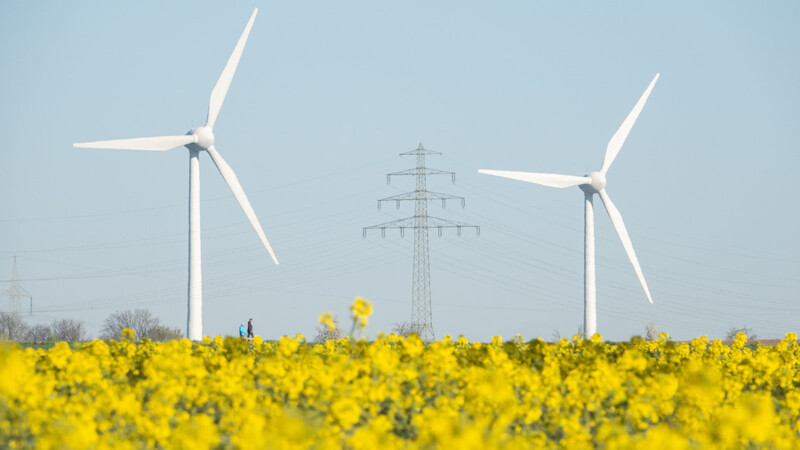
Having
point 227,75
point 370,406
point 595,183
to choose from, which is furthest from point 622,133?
point 370,406

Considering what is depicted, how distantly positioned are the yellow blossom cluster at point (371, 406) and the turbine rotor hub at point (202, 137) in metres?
29.7

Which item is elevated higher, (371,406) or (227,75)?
(227,75)

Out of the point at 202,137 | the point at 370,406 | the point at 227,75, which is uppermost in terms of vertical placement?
the point at 227,75

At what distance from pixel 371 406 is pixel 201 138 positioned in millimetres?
37989

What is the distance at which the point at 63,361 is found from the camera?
2208cm

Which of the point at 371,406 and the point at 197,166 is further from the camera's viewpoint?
the point at 197,166

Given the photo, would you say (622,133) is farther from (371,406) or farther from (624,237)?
(371,406)

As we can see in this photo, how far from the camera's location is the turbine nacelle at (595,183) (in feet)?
208

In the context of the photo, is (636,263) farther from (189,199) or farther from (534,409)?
(534,409)

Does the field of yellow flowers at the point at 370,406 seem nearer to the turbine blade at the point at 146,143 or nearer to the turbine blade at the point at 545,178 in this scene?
the turbine blade at the point at 146,143

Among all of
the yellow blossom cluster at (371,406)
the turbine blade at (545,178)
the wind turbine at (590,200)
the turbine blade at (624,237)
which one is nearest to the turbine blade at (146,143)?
the turbine blade at (545,178)

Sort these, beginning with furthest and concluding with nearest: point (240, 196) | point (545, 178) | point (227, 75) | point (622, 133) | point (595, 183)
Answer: point (595, 183), point (622, 133), point (545, 178), point (227, 75), point (240, 196)

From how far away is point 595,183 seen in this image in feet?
208

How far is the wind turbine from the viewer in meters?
57.2
